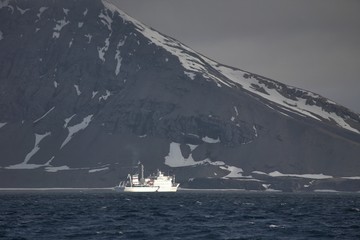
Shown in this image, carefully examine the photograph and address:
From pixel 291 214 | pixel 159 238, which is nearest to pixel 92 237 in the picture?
pixel 159 238

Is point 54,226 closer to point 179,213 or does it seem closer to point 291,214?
point 179,213

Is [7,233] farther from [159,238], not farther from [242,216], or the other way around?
[242,216]

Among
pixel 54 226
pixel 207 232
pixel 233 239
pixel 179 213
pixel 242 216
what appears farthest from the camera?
pixel 179 213

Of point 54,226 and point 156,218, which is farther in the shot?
point 156,218

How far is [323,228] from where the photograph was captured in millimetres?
121438

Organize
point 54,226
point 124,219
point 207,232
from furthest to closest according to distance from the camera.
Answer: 1. point 124,219
2. point 54,226
3. point 207,232

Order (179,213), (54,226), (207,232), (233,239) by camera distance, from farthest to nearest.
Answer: (179,213) < (54,226) < (207,232) < (233,239)

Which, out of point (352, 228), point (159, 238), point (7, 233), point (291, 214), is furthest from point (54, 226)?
point (291, 214)

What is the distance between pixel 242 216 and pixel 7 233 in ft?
154

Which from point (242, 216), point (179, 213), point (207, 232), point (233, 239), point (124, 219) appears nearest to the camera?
point (233, 239)

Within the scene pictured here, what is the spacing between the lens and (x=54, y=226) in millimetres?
123625

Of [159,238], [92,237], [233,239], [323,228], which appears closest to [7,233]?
[92,237]

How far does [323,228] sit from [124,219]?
102 ft

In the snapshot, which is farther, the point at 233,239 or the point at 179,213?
the point at 179,213
